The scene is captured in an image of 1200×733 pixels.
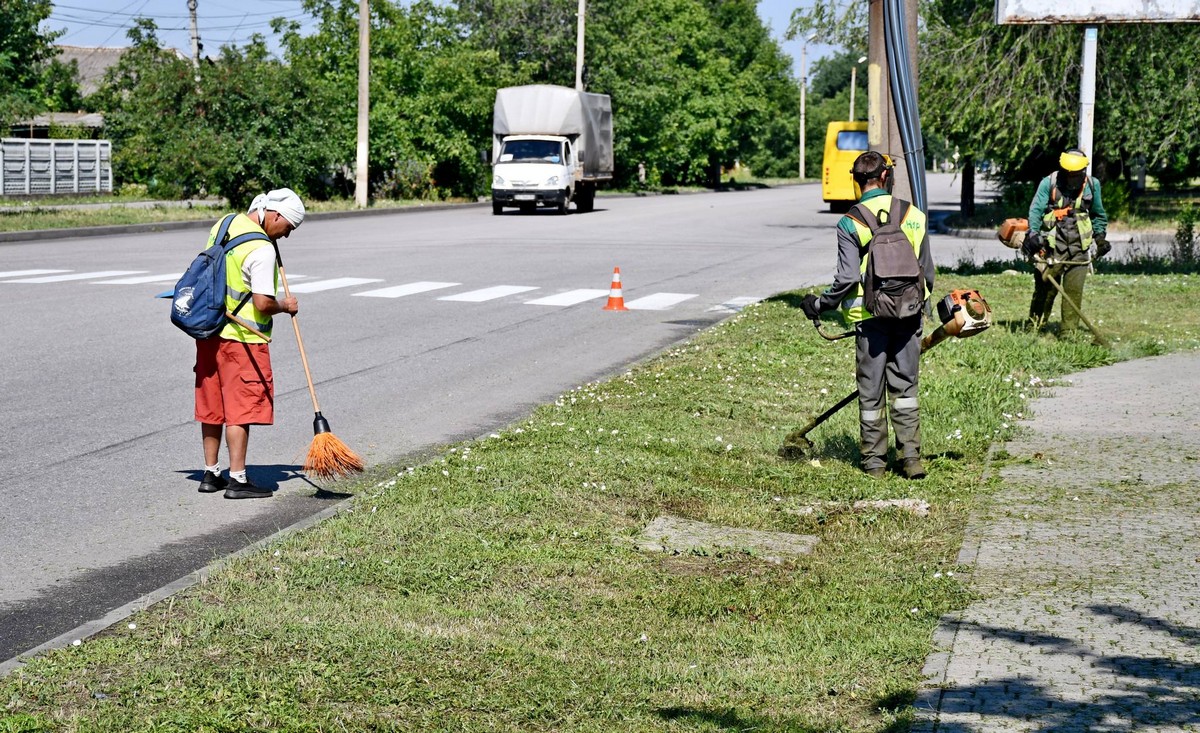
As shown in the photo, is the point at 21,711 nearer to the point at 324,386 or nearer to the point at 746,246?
the point at 324,386

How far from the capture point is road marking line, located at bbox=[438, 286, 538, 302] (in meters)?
17.9

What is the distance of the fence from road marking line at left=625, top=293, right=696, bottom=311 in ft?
93.8

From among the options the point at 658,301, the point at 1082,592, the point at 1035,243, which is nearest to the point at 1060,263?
the point at 1035,243

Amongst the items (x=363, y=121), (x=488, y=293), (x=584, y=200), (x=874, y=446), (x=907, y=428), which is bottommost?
(x=874, y=446)

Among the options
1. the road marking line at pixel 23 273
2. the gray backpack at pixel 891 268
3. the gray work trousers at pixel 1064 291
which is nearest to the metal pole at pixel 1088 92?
the gray work trousers at pixel 1064 291

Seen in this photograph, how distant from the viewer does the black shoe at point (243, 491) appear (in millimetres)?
7758

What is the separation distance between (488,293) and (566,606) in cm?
1310

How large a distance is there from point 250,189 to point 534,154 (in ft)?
26.9

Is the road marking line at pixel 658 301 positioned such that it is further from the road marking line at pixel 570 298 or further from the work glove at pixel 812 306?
the work glove at pixel 812 306

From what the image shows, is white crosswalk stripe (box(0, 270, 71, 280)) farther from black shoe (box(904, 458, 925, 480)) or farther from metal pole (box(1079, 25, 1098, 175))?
black shoe (box(904, 458, 925, 480))

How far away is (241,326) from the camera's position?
7590 mm

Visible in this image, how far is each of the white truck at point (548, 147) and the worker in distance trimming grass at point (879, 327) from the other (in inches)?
1290

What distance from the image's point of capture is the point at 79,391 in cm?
1089

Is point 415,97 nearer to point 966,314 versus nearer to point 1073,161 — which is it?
point 1073,161
